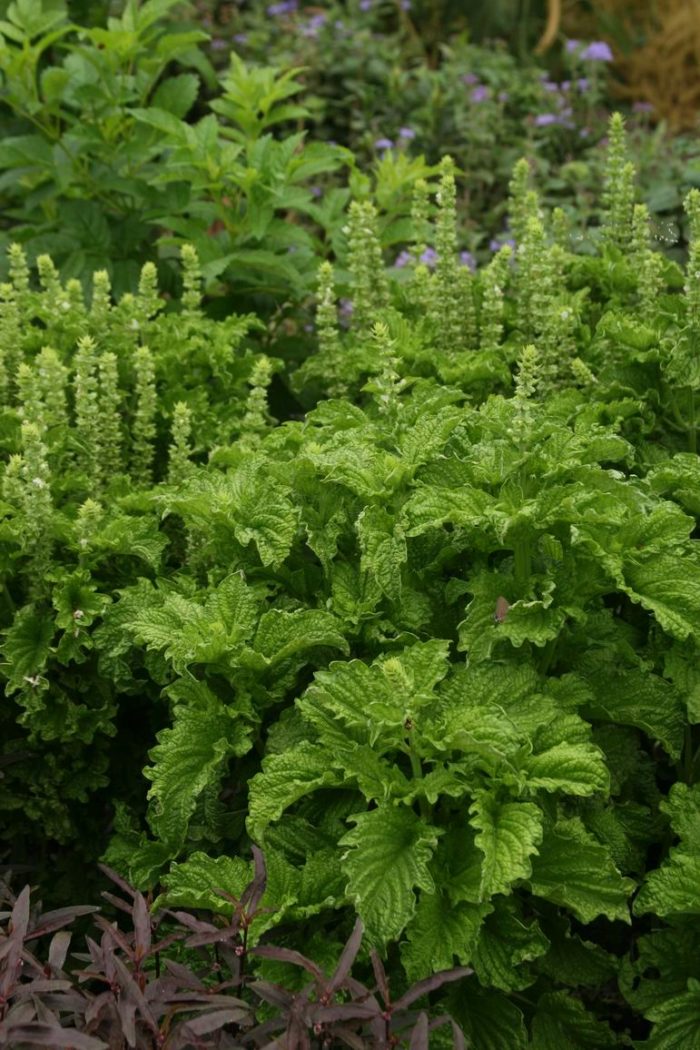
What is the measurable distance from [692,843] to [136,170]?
2.79 meters

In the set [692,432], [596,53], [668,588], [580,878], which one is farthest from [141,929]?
[596,53]

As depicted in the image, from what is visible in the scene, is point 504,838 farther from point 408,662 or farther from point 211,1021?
point 211,1021

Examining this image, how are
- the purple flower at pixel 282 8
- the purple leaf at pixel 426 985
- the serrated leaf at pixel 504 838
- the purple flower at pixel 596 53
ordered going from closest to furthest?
→ the purple leaf at pixel 426 985 < the serrated leaf at pixel 504 838 < the purple flower at pixel 596 53 < the purple flower at pixel 282 8

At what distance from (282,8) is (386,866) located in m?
6.36

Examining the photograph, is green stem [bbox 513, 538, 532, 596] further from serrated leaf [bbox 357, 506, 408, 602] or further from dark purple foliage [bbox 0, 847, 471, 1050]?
dark purple foliage [bbox 0, 847, 471, 1050]

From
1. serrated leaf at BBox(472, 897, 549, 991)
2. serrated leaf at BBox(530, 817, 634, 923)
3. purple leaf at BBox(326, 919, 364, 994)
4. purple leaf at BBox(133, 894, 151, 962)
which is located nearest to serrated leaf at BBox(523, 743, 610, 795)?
serrated leaf at BBox(530, 817, 634, 923)

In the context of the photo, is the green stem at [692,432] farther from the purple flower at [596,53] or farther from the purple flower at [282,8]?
the purple flower at [282,8]

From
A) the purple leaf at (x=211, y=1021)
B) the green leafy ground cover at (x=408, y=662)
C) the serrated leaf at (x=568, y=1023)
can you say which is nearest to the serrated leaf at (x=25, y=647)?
the green leafy ground cover at (x=408, y=662)

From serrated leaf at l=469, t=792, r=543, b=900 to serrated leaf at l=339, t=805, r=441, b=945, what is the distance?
8 centimetres

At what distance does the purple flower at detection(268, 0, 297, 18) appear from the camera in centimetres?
726

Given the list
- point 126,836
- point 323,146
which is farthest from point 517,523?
point 323,146

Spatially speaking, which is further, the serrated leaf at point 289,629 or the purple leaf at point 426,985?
the serrated leaf at point 289,629

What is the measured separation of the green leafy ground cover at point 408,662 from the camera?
6.54ft

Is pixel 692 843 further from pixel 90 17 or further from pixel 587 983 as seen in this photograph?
pixel 90 17
